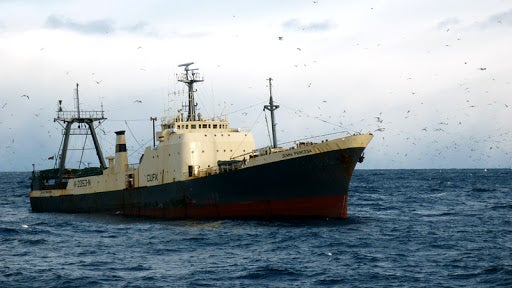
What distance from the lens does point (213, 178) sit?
44.0 meters

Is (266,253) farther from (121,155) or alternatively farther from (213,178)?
(121,155)

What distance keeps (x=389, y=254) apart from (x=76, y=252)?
15.5 m

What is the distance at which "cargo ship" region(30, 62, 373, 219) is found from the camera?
41188 millimetres

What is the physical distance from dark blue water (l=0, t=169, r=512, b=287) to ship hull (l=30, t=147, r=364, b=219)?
5.01 ft

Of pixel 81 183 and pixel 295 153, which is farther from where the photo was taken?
pixel 81 183

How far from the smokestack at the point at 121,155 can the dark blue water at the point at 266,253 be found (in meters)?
7.62

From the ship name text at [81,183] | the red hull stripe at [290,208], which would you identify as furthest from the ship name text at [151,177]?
the ship name text at [81,183]

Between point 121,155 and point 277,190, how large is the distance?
18417 millimetres

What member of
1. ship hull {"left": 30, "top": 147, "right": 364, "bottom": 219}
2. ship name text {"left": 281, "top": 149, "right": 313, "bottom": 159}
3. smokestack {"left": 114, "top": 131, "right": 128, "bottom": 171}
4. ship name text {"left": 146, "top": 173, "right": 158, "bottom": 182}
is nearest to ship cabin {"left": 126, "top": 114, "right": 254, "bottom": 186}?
ship name text {"left": 146, "top": 173, "right": 158, "bottom": 182}

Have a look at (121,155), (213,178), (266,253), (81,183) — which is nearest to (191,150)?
(213,178)

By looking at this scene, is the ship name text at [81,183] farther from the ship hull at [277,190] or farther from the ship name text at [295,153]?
the ship name text at [295,153]

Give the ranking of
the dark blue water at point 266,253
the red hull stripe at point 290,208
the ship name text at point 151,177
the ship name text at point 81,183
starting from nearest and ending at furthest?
the dark blue water at point 266,253 < the red hull stripe at point 290,208 < the ship name text at point 151,177 < the ship name text at point 81,183

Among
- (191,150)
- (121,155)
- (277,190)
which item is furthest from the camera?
(121,155)

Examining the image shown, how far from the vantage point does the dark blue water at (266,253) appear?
24.6m
